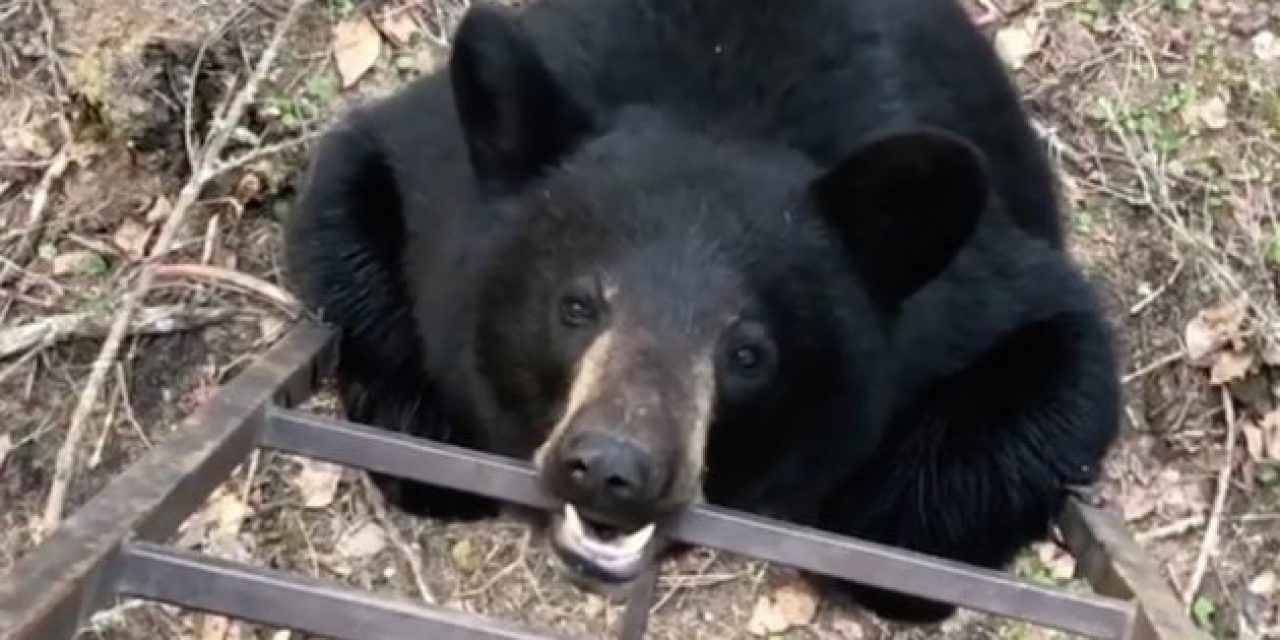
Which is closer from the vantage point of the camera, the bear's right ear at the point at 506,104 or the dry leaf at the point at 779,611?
the bear's right ear at the point at 506,104

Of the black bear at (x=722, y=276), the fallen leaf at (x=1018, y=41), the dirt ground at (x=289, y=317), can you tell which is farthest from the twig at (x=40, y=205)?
the fallen leaf at (x=1018, y=41)

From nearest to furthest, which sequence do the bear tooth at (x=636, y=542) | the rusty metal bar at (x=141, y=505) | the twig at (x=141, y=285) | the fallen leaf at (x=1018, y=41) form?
the rusty metal bar at (x=141, y=505) → the bear tooth at (x=636, y=542) → the twig at (x=141, y=285) → the fallen leaf at (x=1018, y=41)

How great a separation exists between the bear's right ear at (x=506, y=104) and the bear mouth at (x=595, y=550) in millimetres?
596

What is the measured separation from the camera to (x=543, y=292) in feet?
11.0

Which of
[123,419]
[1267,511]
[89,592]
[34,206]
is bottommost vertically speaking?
[1267,511]

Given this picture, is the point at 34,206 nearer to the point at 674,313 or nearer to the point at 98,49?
the point at 98,49

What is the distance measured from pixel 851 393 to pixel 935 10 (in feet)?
2.71

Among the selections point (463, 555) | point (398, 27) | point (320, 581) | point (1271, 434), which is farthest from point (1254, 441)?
point (320, 581)

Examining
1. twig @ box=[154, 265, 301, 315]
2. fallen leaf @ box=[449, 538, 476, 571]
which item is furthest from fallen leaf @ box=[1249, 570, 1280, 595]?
twig @ box=[154, 265, 301, 315]

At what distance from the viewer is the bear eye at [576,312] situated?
324cm

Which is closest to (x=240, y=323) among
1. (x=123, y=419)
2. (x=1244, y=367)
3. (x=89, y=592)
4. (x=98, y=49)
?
(x=123, y=419)

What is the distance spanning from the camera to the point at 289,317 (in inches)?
200

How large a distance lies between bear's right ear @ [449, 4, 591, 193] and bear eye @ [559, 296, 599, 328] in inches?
11.1

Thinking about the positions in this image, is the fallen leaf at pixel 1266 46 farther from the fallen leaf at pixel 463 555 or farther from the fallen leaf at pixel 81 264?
the fallen leaf at pixel 81 264
